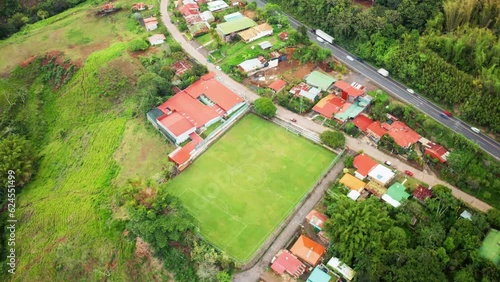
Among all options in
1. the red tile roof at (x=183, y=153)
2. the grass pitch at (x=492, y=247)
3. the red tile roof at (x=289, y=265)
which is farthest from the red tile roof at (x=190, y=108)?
the grass pitch at (x=492, y=247)

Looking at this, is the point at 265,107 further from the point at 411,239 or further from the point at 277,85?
the point at 411,239

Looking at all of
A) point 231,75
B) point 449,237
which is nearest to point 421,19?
point 231,75

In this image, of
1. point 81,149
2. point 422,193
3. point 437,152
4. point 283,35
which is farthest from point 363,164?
point 81,149

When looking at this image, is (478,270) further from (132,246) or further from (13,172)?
(13,172)

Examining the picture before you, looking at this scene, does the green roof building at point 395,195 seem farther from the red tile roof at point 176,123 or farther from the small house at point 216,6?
the small house at point 216,6

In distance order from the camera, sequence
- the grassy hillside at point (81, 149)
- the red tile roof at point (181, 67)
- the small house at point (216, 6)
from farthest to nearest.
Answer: the small house at point (216, 6), the red tile roof at point (181, 67), the grassy hillside at point (81, 149)

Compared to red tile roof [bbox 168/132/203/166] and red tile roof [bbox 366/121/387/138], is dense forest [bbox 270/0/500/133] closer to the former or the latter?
red tile roof [bbox 366/121/387/138]
